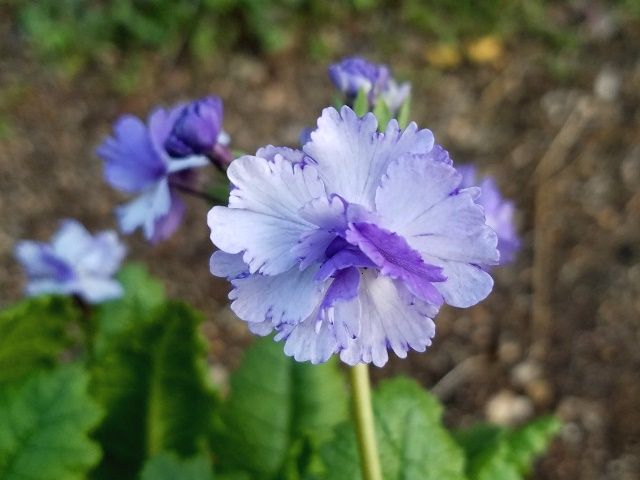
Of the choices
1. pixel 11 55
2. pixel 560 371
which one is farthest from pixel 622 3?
pixel 11 55

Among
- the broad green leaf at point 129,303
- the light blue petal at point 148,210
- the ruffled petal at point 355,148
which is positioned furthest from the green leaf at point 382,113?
the broad green leaf at point 129,303

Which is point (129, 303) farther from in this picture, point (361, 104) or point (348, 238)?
point (348, 238)

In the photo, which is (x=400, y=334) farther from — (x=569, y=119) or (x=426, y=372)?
(x=569, y=119)

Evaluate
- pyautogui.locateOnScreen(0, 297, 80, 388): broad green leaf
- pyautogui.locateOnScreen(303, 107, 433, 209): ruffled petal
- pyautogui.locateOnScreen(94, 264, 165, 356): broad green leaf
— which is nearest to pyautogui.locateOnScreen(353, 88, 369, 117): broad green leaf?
pyautogui.locateOnScreen(303, 107, 433, 209): ruffled petal

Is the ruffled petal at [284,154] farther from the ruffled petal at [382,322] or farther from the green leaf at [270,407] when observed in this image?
the green leaf at [270,407]

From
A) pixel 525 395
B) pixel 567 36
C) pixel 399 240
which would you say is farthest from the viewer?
pixel 567 36

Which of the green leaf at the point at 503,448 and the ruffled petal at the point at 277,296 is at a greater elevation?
the green leaf at the point at 503,448
